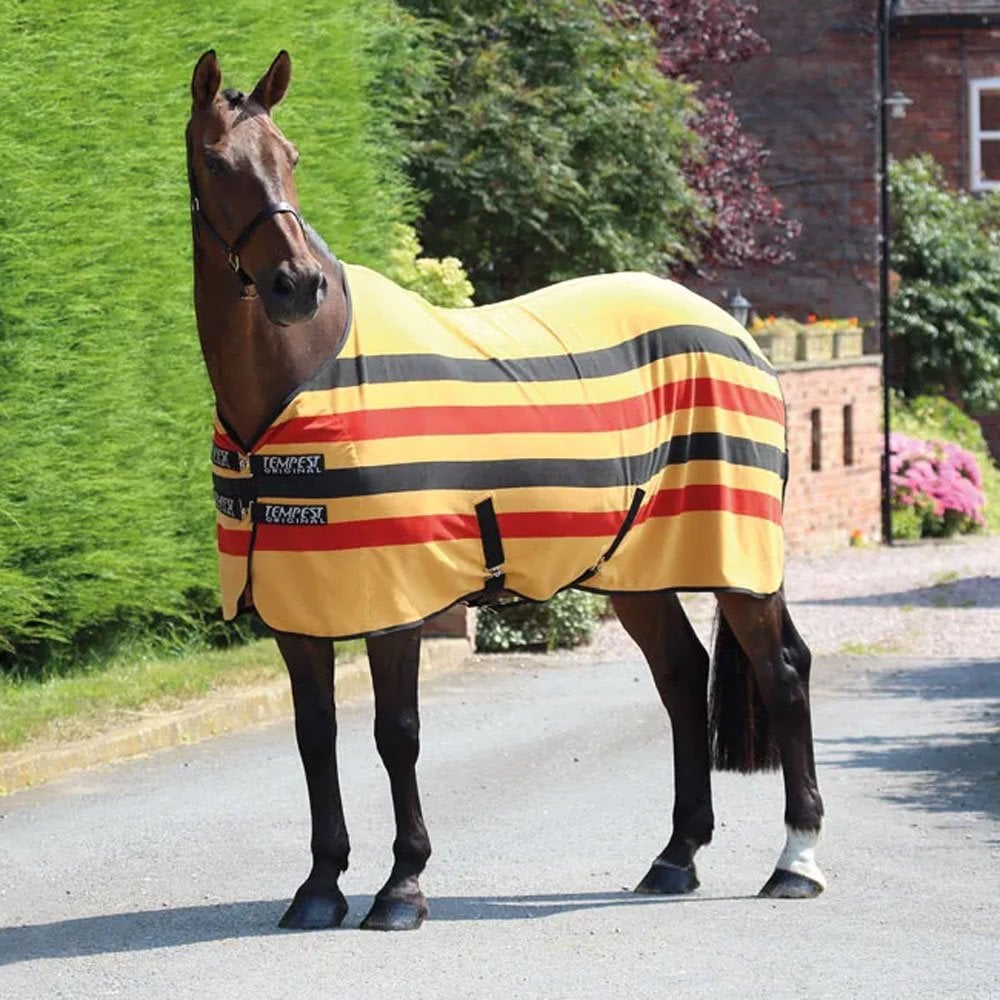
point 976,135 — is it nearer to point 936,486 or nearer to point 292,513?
point 936,486

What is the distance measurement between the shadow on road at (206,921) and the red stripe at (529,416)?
1498mm

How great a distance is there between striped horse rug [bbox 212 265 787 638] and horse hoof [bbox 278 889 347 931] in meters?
0.83

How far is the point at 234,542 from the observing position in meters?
6.64

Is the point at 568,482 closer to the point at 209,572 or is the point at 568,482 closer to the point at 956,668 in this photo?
the point at 209,572

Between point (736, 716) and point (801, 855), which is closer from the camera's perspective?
point (801, 855)

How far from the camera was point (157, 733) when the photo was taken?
10656mm

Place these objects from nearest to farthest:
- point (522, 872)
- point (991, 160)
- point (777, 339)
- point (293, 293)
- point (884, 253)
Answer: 1. point (293, 293)
2. point (522, 872)
3. point (777, 339)
4. point (884, 253)
5. point (991, 160)

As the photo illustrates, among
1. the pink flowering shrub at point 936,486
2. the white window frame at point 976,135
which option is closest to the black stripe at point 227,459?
the pink flowering shrub at point 936,486

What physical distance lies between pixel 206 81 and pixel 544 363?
1.43 metres

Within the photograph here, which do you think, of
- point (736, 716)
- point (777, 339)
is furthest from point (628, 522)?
point (777, 339)

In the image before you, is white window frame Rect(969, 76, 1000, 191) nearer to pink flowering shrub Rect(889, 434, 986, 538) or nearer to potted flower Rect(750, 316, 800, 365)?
pink flowering shrub Rect(889, 434, 986, 538)

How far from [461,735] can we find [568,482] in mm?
4420

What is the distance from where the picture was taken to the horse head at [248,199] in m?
6.16

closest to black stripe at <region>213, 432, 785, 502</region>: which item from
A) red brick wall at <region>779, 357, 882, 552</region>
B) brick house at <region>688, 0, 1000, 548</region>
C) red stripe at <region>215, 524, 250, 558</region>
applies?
red stripe at <region>215, 524, 250, 558</region>
